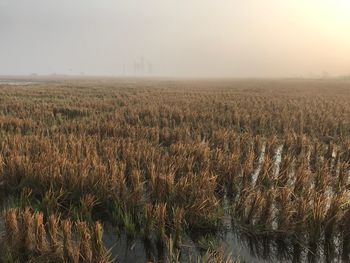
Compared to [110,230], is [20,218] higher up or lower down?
higher up

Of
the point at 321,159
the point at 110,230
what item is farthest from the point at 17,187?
the point at 321,159

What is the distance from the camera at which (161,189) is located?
4.50m

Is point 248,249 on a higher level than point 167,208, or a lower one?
lower

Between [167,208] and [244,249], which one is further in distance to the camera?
[167,208]

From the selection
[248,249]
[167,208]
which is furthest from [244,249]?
[167,208]

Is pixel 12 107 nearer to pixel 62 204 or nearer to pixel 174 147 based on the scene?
pixel 174 147

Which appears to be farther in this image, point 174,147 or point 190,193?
point 174,147

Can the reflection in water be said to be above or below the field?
below

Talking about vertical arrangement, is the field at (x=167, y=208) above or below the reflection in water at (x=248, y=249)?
above

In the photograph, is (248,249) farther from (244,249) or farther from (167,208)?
(167,208)

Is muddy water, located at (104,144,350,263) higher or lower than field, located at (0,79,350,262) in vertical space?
lower

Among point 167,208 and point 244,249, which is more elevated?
point 167,208

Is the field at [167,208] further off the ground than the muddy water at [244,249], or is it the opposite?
the field at [167,208]

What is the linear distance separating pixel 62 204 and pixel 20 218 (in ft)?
3.01
